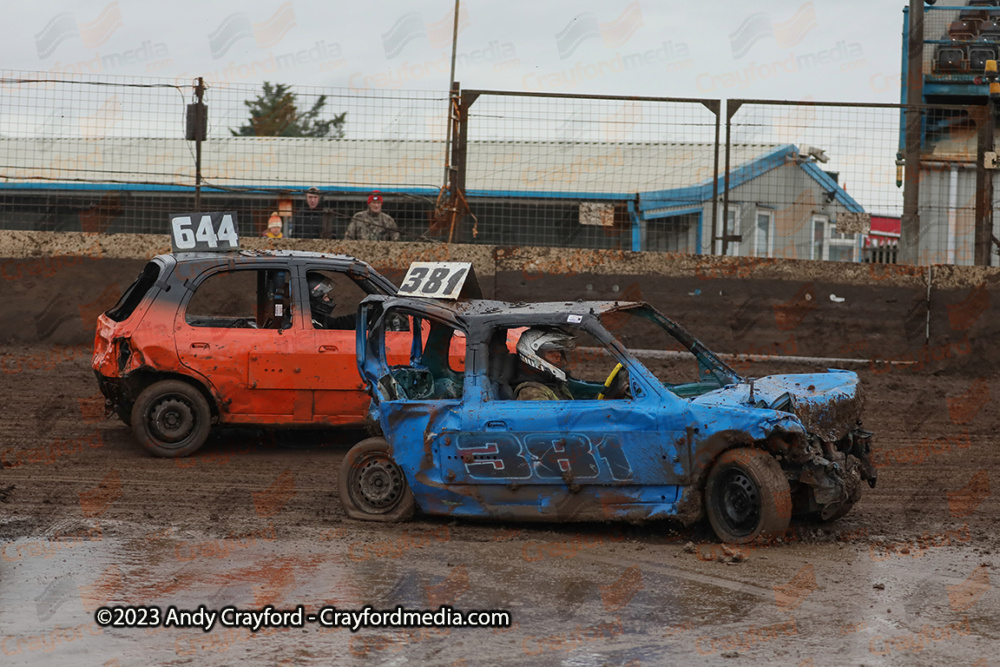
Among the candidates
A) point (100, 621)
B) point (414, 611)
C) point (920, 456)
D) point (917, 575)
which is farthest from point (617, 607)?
point (920, 456)

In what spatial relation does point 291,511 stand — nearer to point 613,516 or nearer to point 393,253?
point 613,516

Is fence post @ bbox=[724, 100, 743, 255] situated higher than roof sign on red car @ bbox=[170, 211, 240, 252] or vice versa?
fence post @ bbox=[724, 100, 743, 255]

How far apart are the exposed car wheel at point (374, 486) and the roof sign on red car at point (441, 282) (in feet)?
3.42

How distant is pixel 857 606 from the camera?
5.65 meters

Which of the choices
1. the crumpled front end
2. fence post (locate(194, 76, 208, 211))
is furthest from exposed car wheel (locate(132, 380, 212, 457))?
fence post (locate(194, 76, 208, 211))

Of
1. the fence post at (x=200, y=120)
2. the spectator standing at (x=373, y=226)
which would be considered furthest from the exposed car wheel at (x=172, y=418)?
the spectator standing at (x=373, y=226)

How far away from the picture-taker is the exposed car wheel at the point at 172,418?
9.60 m

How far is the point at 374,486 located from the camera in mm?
7555

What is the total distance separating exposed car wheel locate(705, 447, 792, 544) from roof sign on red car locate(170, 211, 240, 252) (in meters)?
5.27

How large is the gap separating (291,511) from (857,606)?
3.86m

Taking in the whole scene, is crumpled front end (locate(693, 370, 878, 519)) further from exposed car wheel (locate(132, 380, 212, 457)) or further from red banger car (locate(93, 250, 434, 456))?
exposed car wheel (locate(132, 380, 212, 457))

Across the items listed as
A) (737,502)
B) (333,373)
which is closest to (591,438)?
(737,502)

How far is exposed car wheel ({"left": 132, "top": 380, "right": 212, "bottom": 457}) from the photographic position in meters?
9.60

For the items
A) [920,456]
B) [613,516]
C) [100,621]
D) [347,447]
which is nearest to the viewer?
[100,621]
